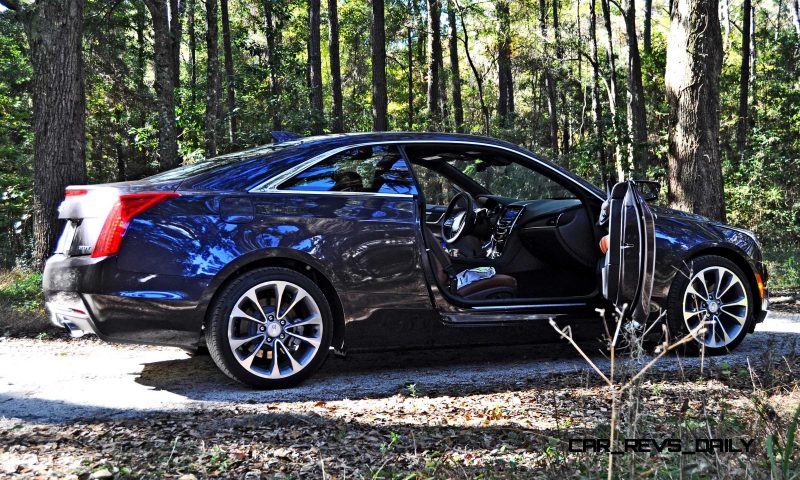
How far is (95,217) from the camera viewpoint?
4.71 meters

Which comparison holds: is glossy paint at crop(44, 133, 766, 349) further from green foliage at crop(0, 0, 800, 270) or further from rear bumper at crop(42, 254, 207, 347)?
green foliage at crop(0, 0, 800, 270)

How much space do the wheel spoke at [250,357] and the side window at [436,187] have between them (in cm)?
202

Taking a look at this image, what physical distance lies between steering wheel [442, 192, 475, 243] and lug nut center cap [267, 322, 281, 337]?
2.13 metres

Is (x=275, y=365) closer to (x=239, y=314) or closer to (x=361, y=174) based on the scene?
(x=239, y=314)

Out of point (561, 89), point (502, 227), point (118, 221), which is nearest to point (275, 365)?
point (118, 221)

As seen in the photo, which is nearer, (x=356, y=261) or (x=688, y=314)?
(x=356, y=261)

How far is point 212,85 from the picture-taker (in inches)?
653

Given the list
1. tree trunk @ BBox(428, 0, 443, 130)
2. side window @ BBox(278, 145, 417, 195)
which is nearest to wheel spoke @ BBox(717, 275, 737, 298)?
side window @ BBox(278, 145, 417, 195)

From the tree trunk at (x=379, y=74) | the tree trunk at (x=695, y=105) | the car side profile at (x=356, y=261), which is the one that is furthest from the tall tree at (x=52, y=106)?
the tree trunk at (x=379, y=74)

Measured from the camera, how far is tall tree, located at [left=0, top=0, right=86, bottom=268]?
28.8 ft

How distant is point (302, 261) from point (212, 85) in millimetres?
12682

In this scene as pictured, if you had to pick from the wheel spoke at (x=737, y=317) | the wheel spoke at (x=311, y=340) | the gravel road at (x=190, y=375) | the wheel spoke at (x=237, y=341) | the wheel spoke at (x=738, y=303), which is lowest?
the gravel road at (x=190, y=375)

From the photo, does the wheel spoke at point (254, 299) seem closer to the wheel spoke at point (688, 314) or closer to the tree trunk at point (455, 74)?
the wheel spoke at point (688, 314)

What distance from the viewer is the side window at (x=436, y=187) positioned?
6.32 metres
